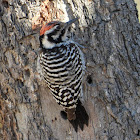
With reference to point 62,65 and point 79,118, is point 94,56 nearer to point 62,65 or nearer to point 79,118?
point 62,65

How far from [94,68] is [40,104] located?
859mm

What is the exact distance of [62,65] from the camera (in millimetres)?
3305

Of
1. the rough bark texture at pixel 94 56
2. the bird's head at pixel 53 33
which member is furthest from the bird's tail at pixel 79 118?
the bird's head at pixel 53 33

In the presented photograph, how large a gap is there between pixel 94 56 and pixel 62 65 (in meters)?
0.45

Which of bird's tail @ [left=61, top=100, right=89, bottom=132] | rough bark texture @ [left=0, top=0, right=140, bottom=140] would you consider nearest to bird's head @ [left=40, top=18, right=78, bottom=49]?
rough bark texture @ [left=0, top=0, right=140, bottom=140]

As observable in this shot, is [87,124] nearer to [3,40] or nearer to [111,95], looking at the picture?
[111,95]

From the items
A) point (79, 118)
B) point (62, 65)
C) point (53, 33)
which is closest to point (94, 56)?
point (62, 65)

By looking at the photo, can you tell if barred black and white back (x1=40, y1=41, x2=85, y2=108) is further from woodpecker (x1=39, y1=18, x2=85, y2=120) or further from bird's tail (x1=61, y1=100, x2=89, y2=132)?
bird's tail (x1=61, y1=100, x2=89, y2=132)

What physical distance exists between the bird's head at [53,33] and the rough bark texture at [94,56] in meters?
0.17

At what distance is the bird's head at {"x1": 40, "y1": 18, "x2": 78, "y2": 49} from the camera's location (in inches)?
126

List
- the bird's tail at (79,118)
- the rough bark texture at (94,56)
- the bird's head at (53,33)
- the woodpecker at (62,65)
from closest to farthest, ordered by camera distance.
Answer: the bird's head at (53,33), the woodpecker at (62,65), the rough bark texture at (94,56), the bird's tail at (79,118)

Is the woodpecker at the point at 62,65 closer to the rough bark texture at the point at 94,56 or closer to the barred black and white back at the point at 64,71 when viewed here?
the barred black and white back at the point at 64,71

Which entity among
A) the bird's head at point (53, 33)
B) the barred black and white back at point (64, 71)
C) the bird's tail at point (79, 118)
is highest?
the bird's head at point (53, 33)

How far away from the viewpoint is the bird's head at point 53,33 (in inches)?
126
